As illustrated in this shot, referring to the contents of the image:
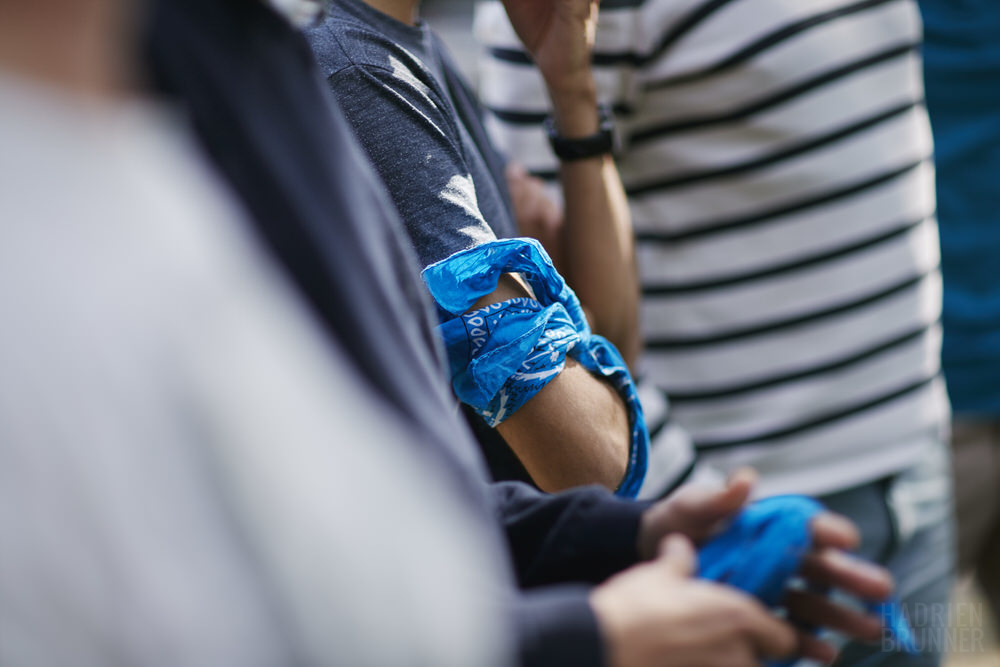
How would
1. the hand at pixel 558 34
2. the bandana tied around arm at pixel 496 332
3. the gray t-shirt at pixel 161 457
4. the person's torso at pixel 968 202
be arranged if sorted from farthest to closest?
the person's torso at pixel 968 202 → the hand at pixel 558 34 → the bandana tied around arm at pixel 496 332 → the gray t-shirt at pixel 161 457

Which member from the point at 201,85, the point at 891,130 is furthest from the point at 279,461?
the point at 891,130

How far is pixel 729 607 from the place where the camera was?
54 centimetres

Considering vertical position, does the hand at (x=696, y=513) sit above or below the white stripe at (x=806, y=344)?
above

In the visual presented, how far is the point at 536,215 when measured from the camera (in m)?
1.32

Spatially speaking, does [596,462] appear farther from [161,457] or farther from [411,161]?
[161,457]

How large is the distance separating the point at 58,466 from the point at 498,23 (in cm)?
119

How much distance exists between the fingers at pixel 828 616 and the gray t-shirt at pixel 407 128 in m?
0.43

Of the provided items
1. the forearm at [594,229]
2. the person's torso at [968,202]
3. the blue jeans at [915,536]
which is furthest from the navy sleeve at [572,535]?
the person's torso at [968,202]

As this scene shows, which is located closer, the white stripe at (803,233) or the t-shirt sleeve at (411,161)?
the t-shirt sleeve at (411,161)

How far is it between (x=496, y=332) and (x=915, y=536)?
3.42ft

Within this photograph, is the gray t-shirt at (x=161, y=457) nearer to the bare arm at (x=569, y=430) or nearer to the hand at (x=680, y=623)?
the hand at (x=680, y=623)

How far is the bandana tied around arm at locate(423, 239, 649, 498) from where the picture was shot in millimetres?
831

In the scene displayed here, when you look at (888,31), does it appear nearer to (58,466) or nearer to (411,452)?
(411,452)

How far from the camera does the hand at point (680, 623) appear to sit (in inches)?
20.3
